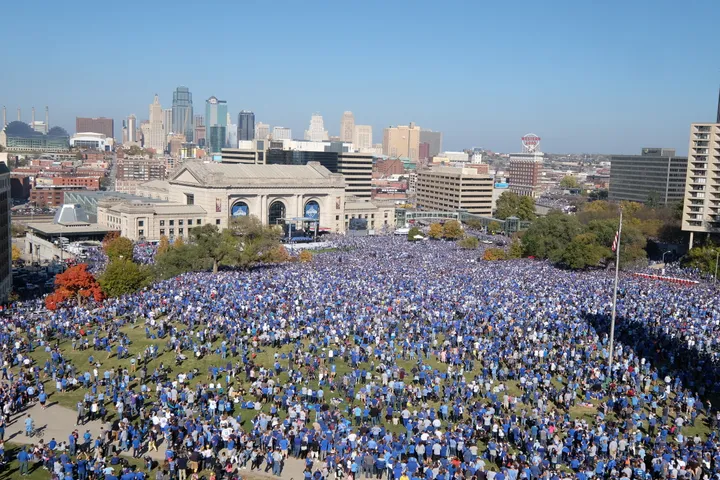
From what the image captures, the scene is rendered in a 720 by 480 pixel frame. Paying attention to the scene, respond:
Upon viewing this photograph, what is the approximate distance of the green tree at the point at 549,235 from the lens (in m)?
73.4

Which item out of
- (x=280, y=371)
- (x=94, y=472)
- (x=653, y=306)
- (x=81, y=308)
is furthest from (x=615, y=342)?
(x=81, y=308)

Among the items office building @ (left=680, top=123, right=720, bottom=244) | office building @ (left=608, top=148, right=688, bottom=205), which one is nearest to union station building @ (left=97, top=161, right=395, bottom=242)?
office building @ (left=680, top=123, right=720, bottom=244)

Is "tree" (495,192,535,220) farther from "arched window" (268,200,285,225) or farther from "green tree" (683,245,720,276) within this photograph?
"green tree" (683,245,720,276)

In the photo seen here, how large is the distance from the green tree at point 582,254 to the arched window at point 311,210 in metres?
51.5

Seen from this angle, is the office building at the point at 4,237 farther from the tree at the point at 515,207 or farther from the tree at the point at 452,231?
the tree at the point at 515,207

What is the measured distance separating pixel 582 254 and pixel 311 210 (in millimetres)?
54967

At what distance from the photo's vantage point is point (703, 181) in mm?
76562

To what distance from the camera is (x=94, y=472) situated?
20734mm

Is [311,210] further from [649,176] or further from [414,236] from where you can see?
[649,176]

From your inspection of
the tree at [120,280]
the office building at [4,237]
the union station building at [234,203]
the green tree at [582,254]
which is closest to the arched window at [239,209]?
the union station building at [234,203]

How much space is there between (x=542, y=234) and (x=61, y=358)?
2191 inches

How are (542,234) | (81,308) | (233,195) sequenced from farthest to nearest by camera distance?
(233,195) → (542,234) → (81,308)

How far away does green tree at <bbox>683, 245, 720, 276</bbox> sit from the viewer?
208 ft

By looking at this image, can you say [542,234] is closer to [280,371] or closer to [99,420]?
[280,371]
